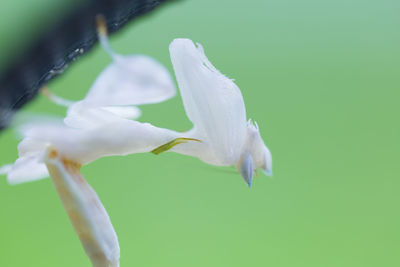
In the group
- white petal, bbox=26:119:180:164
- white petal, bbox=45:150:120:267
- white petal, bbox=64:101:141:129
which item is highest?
white petal, bbox=64:101:141:129

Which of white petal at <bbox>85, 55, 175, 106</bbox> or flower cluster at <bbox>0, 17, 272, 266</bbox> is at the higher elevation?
white petal at <bbox>85, 55, 175, 106</bbox>

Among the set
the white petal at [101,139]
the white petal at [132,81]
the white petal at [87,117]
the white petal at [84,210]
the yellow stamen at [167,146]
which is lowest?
the white petal at [84,210]

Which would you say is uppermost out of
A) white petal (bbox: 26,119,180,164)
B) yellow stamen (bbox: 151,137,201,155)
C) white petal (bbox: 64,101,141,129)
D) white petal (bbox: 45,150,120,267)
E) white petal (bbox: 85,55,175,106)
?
white petal (bbox: 85,55,175,106)

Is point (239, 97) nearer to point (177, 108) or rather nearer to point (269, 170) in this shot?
point (269, 170)

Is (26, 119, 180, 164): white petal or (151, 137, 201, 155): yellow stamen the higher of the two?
(26, 119, 180, 164): white petal

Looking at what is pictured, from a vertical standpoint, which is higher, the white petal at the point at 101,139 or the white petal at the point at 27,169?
the white petal at the point at 101,139

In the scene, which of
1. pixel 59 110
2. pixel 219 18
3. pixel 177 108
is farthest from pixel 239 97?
pixel 219 18

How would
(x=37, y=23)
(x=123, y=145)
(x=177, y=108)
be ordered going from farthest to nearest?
(x=177, y=108), (x=123, y=145), (x=37, y=23)
